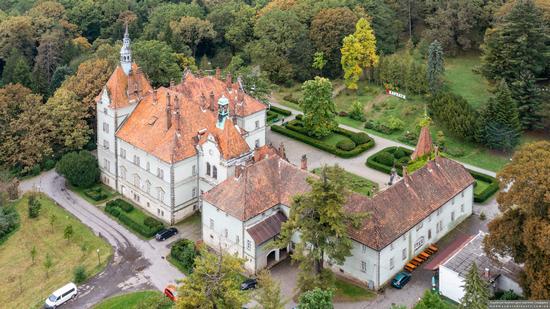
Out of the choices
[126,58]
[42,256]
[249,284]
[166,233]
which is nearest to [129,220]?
[166,233]

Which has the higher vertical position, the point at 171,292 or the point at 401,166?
the point at 401,166

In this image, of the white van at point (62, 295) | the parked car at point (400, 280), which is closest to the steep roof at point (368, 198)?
the parked car at point (400, 280)

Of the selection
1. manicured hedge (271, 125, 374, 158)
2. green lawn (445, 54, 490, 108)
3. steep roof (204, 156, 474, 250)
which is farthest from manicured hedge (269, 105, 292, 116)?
steep roof (204, 156, 474, 250)

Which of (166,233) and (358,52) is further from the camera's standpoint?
(358,52)

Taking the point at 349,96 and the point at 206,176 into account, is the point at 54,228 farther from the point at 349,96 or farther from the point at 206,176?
the point at 349,96

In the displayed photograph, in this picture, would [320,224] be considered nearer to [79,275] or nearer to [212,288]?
[212,288]

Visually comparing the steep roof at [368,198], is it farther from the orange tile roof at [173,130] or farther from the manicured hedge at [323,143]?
the manicured hedge at [323,143]

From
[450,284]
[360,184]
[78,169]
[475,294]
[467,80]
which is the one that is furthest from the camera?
[467,80]
